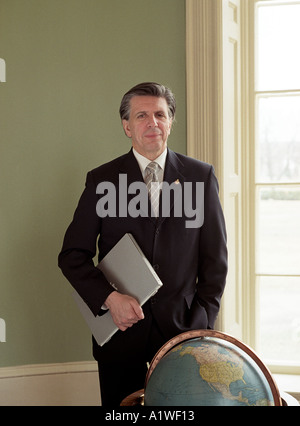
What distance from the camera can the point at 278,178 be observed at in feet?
10.9

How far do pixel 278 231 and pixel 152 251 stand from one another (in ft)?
4.08

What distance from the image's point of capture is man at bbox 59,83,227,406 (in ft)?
7.66

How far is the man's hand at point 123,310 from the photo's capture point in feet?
7.27

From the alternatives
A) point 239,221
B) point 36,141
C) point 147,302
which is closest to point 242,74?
point 239,221

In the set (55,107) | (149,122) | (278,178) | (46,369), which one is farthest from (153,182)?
(46,369)

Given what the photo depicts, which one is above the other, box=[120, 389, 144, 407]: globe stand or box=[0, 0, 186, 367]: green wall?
box=[0, 0, 186, 367]: green wall

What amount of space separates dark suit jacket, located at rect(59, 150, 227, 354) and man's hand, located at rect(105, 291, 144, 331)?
0.06 m

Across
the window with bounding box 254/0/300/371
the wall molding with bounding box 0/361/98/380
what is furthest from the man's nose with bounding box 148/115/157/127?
the wall molding with bounding box 0/361/98/380

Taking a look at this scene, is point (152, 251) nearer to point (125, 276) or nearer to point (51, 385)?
point (125, 276)

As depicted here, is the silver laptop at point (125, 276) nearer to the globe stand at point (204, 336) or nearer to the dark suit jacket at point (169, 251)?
the dark suit jacket at point (169, 251)

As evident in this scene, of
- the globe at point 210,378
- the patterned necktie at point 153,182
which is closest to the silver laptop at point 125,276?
the patterned necktie at point 153,182

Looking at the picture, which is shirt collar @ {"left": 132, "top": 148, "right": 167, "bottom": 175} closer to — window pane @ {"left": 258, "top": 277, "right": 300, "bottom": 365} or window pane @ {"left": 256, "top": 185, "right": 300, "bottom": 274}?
window pane @ {"left": 256, "top": 185, "right": 300, "bottom": 274}

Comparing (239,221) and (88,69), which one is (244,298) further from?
(88,69)

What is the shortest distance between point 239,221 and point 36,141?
48.3 inches
